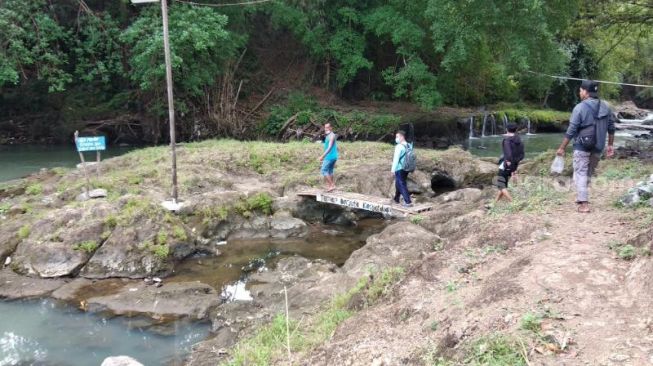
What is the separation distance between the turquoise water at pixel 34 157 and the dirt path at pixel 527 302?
16354 mm

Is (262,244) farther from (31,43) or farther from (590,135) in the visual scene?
(31,43)

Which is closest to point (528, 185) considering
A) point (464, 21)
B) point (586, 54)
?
point (464, 21)

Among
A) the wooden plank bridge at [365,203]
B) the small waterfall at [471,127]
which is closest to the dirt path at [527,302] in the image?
the wooden plank bridge at [365,203]

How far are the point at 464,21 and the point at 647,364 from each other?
17.0m

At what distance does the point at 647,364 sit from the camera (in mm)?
3645

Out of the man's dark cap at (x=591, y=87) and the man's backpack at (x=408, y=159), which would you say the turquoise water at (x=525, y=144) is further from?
the man's dark cap at (x=591, y=87)

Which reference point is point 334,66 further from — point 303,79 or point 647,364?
point 647,364

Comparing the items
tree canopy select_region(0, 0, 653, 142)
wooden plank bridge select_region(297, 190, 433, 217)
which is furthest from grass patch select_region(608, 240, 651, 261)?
tree canopy select_region(0, 0, 653, 142)

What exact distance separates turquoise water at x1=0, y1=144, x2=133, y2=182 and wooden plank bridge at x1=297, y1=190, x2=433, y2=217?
11.6m

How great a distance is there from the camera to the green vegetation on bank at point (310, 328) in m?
5.77

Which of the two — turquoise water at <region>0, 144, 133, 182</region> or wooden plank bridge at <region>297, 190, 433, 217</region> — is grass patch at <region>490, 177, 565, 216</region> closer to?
wooden plank bridge at <region>297, 190, 433, 217</region>

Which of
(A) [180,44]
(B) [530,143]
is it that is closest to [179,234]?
(A) [180,44]

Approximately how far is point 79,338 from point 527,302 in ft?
19.5

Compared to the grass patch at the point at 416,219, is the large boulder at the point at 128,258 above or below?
below
